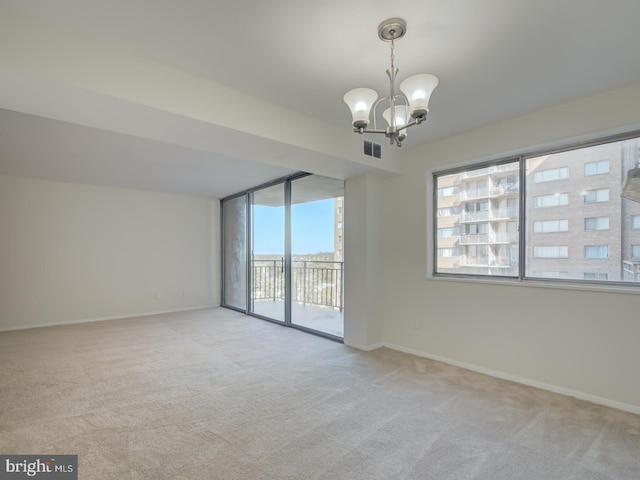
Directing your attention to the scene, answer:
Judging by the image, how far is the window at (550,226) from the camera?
2877 millimetres

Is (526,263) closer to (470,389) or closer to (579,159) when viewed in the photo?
(579,159)

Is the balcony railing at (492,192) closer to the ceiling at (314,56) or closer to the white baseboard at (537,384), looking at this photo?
the ceiling at (314,56)

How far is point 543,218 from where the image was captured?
9.83 ft

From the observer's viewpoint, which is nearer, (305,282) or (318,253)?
(318,253)

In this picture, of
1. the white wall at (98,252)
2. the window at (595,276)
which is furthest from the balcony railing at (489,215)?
the white wall at (98,252)

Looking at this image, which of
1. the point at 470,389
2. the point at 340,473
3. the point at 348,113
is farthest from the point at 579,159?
the point at 340,473

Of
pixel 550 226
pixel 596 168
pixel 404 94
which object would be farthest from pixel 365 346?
pixel 404 94

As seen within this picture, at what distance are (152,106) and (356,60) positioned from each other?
1406 mm

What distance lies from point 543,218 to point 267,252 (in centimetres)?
441

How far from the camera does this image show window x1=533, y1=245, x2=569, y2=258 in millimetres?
2875

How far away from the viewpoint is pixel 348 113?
295 cm

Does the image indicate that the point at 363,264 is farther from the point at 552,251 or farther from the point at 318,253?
the point at 552,251

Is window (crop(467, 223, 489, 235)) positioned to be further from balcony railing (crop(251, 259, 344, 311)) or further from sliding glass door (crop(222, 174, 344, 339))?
balcony railing (crop(251, 259, 344, 311))

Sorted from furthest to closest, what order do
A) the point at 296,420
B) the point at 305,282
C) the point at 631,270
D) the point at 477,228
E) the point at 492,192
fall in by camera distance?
→ the point at 305,282
the point at 477,228
the point at 492,192
the point at 631,270
the point at 296,420
